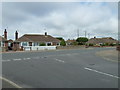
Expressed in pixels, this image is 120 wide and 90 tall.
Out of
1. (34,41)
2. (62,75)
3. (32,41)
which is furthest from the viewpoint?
(34,41)

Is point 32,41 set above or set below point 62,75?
above

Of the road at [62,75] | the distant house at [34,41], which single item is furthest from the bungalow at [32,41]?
the road at [62,75]

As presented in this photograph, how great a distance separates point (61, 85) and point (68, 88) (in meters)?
0.53

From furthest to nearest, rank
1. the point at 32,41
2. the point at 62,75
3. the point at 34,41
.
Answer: the point at 34,41, the point at 32,41, the point at 62,75

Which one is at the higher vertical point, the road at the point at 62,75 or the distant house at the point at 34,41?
the distant house at the point at 34,41

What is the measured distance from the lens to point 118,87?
7.07 metres

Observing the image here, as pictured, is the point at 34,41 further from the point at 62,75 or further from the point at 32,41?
the point at 62,75

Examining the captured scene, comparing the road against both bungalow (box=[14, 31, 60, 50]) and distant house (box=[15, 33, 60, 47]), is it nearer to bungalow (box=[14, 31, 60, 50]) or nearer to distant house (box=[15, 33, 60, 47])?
bungalow (box=[14, 31, 60, 50])

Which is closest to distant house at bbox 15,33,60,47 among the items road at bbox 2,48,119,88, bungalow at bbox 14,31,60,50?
bungalow at bbox 14,31,60,50

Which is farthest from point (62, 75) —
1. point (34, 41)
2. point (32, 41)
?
point (34, 41)

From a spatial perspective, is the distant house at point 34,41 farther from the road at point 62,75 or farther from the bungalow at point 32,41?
the road at point 62,75

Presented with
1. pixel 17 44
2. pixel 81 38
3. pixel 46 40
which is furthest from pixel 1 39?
pixel 81 38

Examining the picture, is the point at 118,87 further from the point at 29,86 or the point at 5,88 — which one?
the point at 5,88

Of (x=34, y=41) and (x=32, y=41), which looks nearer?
(x=32, y=41)
